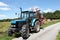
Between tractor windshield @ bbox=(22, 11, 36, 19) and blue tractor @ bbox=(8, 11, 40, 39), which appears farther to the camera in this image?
tractor windshield @ bbox=(22, 11, 36, 19)

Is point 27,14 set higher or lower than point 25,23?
higher

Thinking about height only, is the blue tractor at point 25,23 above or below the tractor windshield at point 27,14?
below

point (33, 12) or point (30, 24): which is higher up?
point (33, 12)

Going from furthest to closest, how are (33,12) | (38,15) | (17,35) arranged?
1. (38,15)
2. (33,12)
3. (17,35)

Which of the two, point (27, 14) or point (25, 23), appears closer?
point (25, 23)

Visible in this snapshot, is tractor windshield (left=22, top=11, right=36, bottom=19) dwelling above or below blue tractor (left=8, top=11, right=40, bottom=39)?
above

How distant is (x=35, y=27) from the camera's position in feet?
51.4

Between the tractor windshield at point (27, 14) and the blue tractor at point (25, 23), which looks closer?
the blue tractor at point (25, 23)

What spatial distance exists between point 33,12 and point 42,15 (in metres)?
2.45

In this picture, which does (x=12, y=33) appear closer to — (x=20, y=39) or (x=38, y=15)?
(x=20, y=39)

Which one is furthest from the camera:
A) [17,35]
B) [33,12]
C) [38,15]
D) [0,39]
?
[38,15]

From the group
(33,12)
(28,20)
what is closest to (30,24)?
(28,20)

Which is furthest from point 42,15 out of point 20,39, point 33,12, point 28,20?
point 20,39

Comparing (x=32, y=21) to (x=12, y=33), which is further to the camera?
(x=32, y=21)
